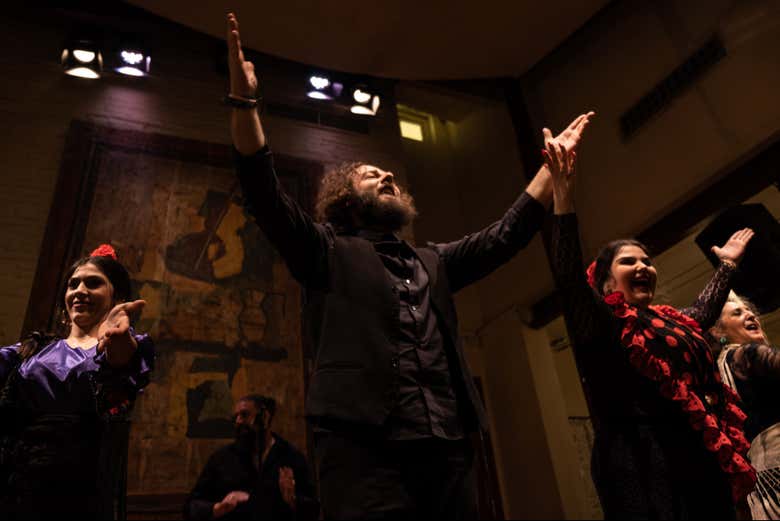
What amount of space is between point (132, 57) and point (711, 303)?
4.28 metres

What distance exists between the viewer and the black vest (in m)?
1.20

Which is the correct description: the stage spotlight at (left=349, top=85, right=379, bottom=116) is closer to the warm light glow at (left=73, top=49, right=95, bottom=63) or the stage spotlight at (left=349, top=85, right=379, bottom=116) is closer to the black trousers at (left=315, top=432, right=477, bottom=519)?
the warm light glow at (left=73, top=49, right=95, bottom=63)

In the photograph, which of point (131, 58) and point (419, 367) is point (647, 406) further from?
point (131, 58)

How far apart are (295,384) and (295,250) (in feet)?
9.56

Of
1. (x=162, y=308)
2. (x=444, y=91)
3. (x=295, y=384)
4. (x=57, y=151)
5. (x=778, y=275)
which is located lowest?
(x=778, y=275)

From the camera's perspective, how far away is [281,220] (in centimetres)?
135

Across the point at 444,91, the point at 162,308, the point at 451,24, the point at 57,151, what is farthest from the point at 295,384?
the point at 444,91

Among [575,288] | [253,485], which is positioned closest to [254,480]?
[253,485]

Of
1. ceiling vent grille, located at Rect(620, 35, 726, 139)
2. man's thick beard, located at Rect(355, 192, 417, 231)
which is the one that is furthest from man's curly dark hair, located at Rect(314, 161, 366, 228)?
ceiling vent grille, located at Rect(620, 35, 726, 139)

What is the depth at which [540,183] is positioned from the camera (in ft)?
5.84

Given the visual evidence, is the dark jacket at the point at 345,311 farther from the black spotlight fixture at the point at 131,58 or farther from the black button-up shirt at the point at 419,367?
the black spotlight fixture at the point at 131,58

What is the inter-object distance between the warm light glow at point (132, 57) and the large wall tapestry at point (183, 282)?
22.5 inches

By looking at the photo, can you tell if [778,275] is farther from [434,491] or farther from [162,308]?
[162,308]

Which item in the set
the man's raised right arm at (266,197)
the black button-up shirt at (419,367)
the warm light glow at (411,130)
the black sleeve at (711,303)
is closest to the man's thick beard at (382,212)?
the black button-up shirt at (419,367)
